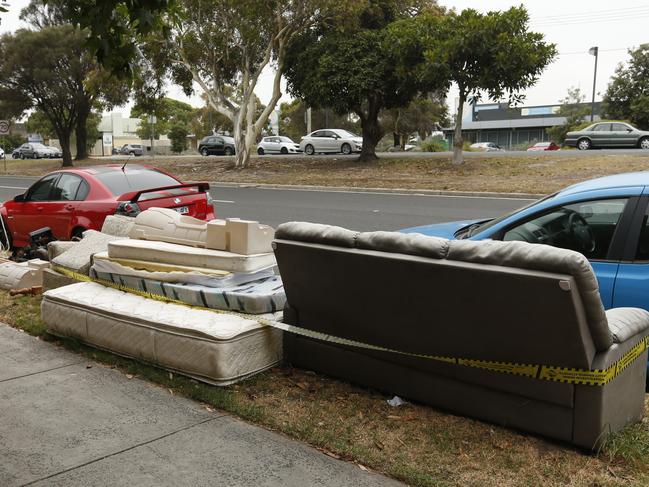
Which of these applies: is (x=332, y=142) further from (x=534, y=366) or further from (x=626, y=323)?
(x=534, y=366)

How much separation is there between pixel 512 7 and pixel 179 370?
→ 21.9 metres

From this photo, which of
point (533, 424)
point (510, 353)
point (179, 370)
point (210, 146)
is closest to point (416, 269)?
point (510, 353)

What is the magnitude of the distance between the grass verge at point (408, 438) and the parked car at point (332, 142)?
33.5 metres

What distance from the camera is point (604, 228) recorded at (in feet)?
15.0

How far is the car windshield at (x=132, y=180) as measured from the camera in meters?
9.19

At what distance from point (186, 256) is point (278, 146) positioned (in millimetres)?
39942

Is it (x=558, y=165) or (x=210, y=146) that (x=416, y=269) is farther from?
(x=210, y=146)

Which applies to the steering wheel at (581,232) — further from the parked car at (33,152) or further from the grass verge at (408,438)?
the parked car at (33,152)

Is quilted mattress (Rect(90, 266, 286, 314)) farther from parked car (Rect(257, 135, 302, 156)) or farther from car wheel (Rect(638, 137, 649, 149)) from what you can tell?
parked car (Rect(257, 135, 302, 156))

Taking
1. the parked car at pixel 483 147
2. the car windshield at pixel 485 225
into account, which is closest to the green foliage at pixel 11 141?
the parked car at pixel 483 147

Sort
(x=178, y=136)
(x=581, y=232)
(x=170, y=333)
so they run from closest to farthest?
(x=170, y=333), (x=581, y=232), (x=178, y=136)

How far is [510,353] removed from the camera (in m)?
3.47

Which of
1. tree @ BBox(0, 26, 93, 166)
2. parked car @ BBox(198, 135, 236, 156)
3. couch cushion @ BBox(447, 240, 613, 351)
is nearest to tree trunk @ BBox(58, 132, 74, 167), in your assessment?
tree @ BBox(0, 26, 93, 166)

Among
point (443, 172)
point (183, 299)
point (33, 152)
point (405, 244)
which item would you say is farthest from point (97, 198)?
point (33, 152)
